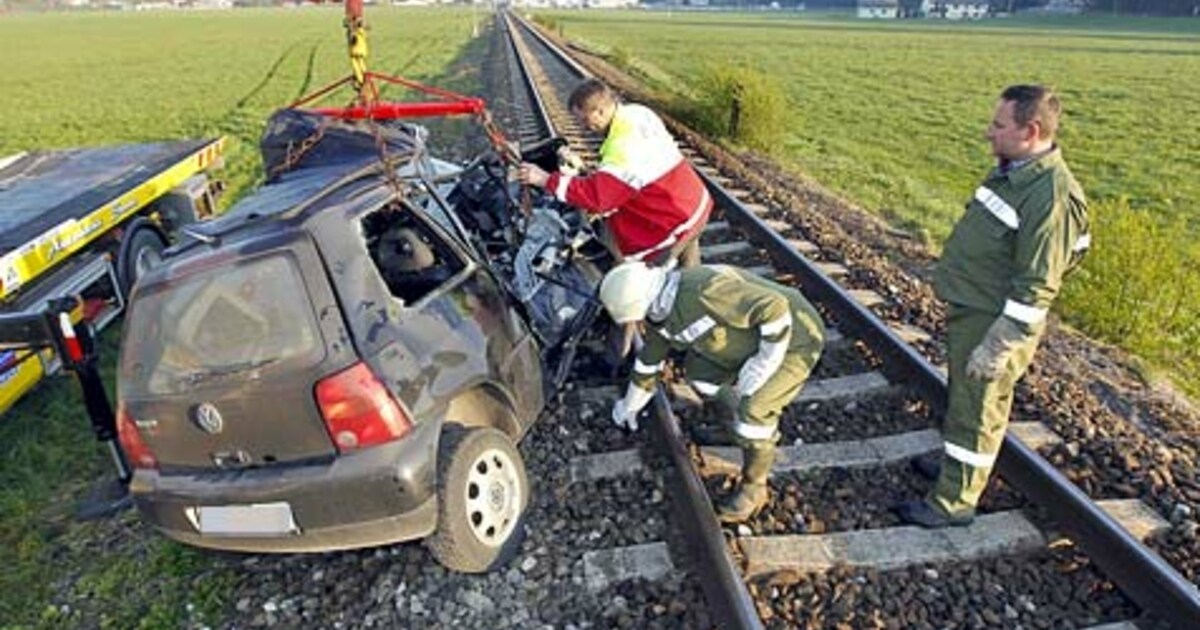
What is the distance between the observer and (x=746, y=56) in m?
37.7

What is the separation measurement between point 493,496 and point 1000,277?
2.43 metres

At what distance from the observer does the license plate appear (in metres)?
3.31

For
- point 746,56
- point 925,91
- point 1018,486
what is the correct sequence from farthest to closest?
point 746,56 → point 925,91 → point 1018,486

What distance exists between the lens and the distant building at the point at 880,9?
3733 inches

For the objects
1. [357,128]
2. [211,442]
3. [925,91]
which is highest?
[357,128]

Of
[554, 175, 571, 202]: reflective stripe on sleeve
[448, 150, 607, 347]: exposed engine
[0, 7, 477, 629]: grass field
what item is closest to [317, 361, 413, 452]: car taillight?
[0, 7, 477, 629]: grass field

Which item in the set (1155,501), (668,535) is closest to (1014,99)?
(1155,501)

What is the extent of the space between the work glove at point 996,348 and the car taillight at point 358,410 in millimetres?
2403

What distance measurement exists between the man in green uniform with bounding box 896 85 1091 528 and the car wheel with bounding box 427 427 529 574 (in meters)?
1.80

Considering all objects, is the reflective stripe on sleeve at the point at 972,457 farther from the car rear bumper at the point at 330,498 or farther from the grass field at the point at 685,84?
the grass field at the point at 685,84

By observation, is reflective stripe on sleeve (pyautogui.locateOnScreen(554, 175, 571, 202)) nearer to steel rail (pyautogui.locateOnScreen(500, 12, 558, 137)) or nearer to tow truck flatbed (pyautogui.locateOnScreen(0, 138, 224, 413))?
tow truck flatbed (pyautogui.locateOnScreen(0, 138, 224, 413))

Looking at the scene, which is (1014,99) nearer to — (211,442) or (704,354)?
(704,354)

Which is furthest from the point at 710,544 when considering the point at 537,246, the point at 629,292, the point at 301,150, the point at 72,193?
the point at 72,193

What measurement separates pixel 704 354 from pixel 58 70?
43.9 meters
